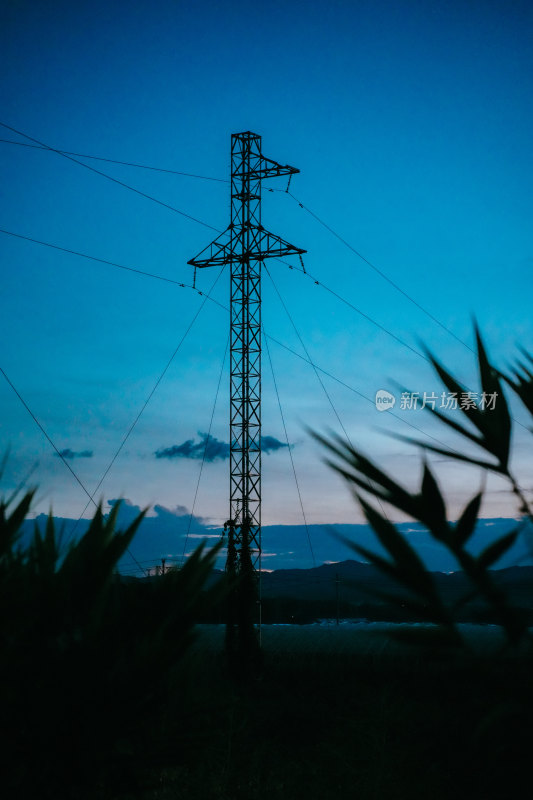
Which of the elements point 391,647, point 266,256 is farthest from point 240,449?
point 391,647

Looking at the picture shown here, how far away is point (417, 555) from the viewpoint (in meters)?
1.74

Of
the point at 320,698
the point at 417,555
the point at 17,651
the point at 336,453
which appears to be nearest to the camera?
the point at 417,555

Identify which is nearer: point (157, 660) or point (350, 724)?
point (157, 660)

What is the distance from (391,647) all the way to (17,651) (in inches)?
733

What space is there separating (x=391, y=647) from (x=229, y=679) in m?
4.82

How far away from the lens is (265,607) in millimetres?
A: 31125

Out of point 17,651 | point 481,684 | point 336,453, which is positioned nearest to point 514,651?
point 481,684

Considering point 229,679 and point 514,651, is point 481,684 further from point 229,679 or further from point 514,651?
point 229,679

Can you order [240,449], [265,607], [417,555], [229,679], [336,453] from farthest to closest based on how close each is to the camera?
1. [265,607]
2. [240,449]
3. [229,679]
4. [336,453]
5. [417,555]

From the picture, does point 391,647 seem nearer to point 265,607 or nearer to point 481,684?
point 265,607

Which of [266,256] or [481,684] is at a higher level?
[266,256]

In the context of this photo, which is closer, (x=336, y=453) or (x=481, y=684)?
(x=481, y=684)

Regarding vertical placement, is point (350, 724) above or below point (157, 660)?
below

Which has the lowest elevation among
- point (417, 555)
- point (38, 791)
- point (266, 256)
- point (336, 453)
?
point (38, 791)
